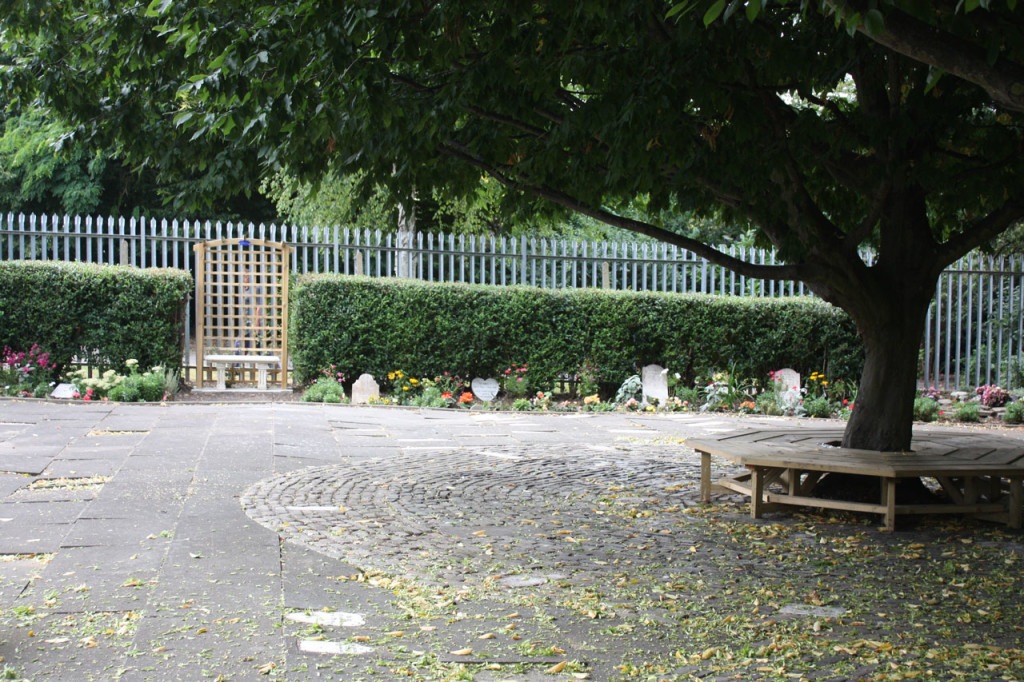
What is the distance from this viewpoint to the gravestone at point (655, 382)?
492 inches

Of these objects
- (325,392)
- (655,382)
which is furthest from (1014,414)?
(325,392)

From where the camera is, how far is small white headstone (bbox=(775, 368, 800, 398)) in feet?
40.6

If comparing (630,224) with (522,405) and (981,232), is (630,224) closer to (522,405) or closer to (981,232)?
(981,232)

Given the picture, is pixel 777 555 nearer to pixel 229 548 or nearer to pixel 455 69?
pixel 229 548

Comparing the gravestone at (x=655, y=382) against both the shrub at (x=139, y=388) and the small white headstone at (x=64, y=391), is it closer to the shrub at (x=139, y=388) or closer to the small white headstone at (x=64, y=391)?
the shrub at (x=139, y=388)

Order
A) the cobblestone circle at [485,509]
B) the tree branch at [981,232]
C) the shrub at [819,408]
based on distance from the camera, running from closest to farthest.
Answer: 1. the cobblestone circle at [485,509]
2. the tree branch at [981,232]
3. the shrub at [819,408]

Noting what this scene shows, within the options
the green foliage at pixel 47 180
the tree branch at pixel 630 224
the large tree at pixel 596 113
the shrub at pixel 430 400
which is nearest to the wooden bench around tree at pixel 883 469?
the large tree at pixel 596 113

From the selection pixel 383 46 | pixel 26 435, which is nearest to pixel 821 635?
pixel 383 46

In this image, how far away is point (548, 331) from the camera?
1235cm

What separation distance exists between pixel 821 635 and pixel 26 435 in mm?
6915

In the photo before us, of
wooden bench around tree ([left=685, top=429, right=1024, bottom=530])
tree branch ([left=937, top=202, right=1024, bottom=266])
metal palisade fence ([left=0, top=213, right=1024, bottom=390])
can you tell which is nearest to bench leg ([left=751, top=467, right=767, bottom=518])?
wooden bench around tree ([left=685, top=429, right=1024, bottom=530])

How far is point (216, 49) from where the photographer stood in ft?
16.5

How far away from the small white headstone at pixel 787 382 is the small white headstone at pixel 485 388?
402cm

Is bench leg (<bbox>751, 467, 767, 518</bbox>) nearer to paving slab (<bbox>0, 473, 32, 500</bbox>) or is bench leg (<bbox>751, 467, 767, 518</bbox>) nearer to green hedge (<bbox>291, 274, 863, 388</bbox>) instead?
paving slab (<bbox>0, 473, 32, 500</bbox>)
